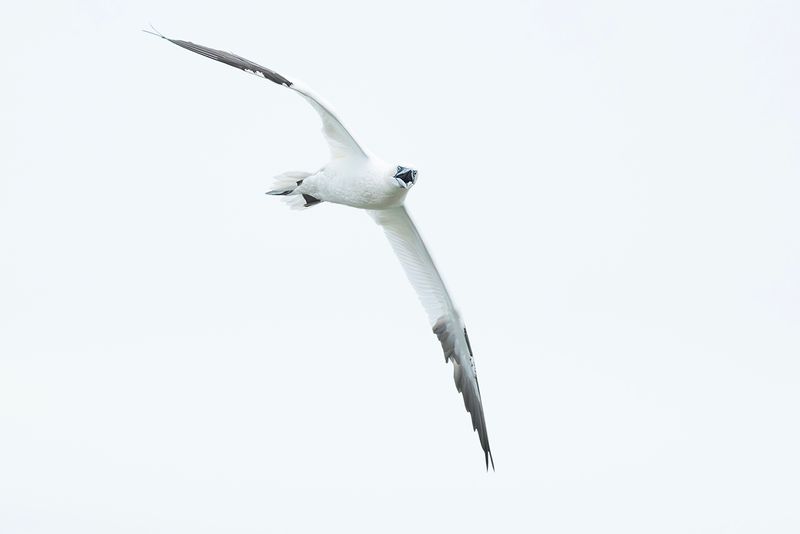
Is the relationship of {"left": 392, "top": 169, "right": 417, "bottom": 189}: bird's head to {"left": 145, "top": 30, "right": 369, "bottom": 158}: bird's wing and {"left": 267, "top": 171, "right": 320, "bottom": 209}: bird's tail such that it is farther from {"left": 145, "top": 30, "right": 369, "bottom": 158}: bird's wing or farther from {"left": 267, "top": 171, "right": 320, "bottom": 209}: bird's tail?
{"left": 267, "top": 171, "right": 320, "bottom": 209}: bird's tail

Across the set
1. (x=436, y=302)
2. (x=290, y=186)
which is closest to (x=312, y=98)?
(x=290, y=186)

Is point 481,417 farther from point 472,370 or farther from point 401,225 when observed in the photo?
point 401,225

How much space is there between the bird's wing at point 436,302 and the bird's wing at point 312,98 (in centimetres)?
142

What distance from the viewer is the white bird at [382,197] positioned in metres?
16.9

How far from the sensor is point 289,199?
1866cm

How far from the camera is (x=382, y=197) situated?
17328 mm

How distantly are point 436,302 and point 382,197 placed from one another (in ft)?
11.1

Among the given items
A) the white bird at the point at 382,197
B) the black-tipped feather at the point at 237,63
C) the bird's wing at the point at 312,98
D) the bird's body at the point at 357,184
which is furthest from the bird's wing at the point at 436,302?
the black-tipped feather at the point at 237,63

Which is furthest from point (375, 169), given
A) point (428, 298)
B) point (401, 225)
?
point (428, 298)

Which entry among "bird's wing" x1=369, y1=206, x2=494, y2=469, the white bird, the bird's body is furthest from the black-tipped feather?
"bird's wing" x1=369, y1=206, x2=494, y2=469

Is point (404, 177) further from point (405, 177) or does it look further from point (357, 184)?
point (357, 184)

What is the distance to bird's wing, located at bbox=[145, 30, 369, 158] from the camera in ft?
54.0

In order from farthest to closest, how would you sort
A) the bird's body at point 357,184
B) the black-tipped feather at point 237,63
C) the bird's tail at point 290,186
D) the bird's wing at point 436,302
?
the bird's wing at point 436,302 < the bird's tail at point 290,186 < the bird's body at point 357,184 < the black-tipped feather at point 237,63

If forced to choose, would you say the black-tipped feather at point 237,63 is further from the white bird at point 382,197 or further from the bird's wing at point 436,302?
the bird's wing at point 436,302
